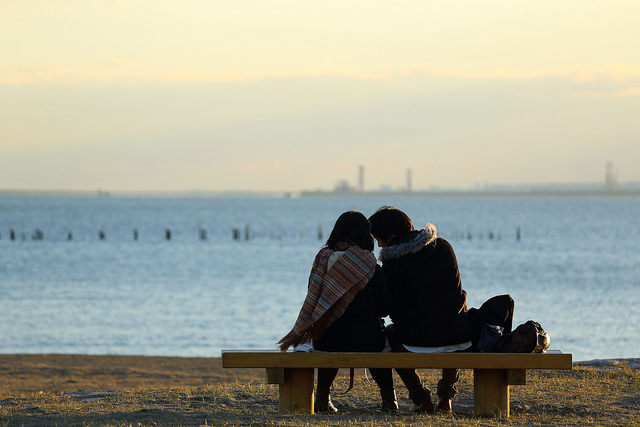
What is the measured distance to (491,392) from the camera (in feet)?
20.1

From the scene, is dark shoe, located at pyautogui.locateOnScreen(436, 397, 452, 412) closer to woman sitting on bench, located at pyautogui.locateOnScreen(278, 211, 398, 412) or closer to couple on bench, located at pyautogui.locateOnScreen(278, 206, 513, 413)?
couple on bench, located at pyautogui.locateOnScreen(278, 206, 513, 413)

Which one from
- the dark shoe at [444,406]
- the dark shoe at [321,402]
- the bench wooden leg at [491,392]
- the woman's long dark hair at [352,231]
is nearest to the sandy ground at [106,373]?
the dark shoe at [321,402]

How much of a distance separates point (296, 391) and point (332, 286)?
954 mm

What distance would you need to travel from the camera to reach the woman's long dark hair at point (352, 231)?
231 inches

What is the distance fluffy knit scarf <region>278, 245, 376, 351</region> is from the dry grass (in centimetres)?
73

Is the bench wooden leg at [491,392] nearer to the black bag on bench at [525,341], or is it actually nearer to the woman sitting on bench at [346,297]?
the black bag on bench at [525,341]

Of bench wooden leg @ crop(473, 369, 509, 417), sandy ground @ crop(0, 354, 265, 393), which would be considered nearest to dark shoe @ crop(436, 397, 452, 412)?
bench wooden leg @ crop(473, 369, 509, 417)

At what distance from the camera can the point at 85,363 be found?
1503 cm

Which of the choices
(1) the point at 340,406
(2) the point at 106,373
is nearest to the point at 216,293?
(2) the point at 106,373

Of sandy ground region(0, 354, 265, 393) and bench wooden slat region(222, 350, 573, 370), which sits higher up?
bench wooden slat region(222, 350, 573, 370)

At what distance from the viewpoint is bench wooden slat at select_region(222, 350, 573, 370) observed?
5754 millimetres

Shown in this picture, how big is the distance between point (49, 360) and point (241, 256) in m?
35.5

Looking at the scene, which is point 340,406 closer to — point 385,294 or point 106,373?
point 385,294

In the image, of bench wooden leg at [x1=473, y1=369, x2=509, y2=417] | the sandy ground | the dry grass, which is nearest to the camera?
the dry grass
